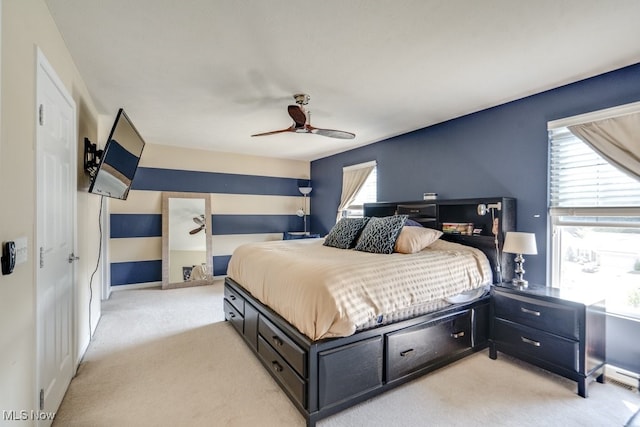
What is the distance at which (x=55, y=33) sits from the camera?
1.83m

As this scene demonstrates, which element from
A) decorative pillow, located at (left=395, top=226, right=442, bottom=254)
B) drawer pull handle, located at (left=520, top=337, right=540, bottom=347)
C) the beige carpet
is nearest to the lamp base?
drawer pull handle, located at (left=520, top=337, right=540, bottom=347)

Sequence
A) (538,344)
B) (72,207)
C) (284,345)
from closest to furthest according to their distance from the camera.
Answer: (284,345) < (72,207) < (538,344)

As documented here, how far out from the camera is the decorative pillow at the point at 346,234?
3.26 metres

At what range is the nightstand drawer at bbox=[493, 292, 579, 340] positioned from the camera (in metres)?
2.19

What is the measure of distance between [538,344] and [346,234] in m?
1.95

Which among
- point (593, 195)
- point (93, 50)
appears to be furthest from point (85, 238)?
point (593, 195)

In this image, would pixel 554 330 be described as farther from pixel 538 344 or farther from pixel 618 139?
pixel 618 139

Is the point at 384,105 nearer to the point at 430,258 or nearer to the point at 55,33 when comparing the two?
the point at 430,258

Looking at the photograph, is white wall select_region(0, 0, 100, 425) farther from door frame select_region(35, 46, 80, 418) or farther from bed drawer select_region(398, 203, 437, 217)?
bed drawer select_region(398, 203, 437, 217)

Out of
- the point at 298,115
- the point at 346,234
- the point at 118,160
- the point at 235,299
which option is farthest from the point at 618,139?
the point at 118,160

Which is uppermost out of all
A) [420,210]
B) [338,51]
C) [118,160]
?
[338,51]

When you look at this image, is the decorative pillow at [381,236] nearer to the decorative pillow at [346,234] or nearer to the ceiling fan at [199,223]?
the decorative pillow at [346,234]

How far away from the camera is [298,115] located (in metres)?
2.73

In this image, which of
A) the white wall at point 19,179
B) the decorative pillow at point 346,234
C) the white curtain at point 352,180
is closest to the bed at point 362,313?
the decorative pillow at point 346,234
